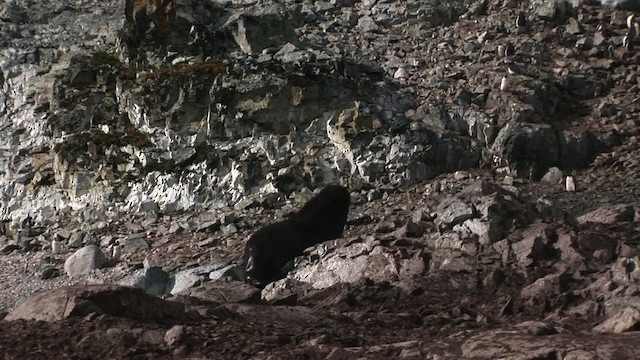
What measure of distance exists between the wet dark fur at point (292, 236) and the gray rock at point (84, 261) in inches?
200

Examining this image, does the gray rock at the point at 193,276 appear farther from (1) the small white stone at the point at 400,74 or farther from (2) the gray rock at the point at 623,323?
(1) the small white stone at the point at 400,74

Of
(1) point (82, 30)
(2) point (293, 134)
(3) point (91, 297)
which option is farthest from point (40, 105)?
(3) point (91, 297)

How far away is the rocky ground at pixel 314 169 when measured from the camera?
1017 centimetres

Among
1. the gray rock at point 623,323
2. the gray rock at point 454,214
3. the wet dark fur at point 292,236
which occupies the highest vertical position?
the gray rock at point 623,323

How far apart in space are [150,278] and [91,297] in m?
8.00

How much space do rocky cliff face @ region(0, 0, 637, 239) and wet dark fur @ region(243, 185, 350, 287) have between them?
14.5ft

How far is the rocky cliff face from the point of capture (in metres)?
23.1

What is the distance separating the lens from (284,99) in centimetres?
2492

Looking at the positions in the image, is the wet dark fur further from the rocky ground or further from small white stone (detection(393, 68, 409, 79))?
small white stone (detection(393, 68, 409, 79))

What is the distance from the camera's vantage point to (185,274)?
1767 cm

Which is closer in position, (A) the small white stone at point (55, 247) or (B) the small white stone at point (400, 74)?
(A) the small white stone at point (55, 247)

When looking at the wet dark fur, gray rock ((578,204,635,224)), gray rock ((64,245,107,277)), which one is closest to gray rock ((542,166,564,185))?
the wet dark fur

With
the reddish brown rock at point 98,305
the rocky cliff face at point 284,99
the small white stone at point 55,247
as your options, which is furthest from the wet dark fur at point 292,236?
the small white stone at point 55,247

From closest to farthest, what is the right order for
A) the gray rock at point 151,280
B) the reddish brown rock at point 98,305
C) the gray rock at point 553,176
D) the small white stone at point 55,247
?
the reddish brown rock at point 98,305 → the gray rock at point 151,280 → the gray rock at point 553,176 → the small white stone at point 55,247
